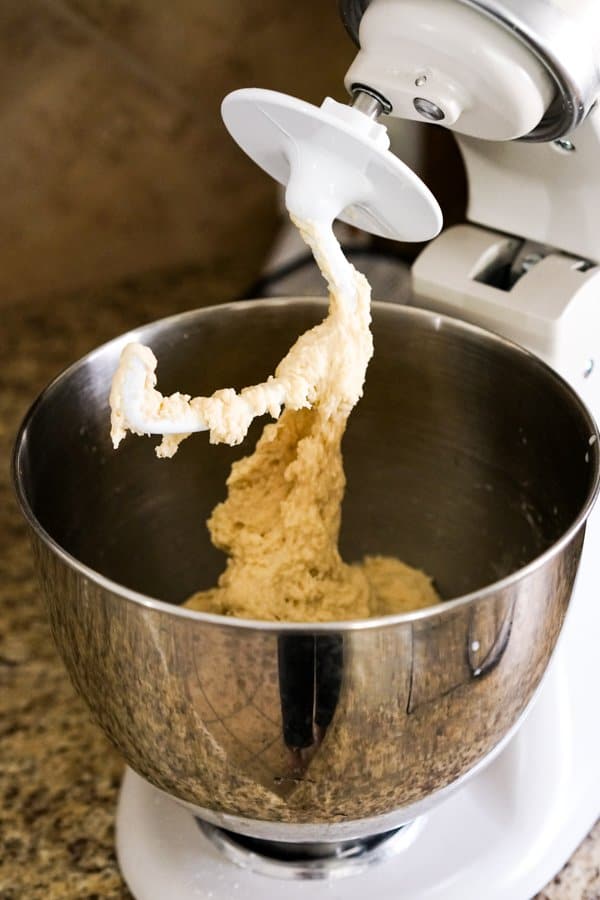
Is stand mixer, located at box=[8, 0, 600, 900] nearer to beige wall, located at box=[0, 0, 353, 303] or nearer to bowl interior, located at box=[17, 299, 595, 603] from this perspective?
bowl interior, located at box=[17, 299, 595, 603]

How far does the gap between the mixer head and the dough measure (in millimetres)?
21

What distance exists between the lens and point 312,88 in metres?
1.12

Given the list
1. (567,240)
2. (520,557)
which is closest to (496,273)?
(567,240)

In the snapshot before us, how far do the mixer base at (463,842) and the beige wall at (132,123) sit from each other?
2.11 feet

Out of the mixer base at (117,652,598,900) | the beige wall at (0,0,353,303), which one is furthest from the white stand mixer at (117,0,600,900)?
the beige wall at (0,0,353,303)

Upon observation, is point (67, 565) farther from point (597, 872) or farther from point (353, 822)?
point (597, 872)

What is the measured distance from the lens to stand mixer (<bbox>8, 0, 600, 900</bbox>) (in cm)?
46

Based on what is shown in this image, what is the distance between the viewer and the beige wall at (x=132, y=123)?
1021 mm

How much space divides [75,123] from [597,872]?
785 millimetres

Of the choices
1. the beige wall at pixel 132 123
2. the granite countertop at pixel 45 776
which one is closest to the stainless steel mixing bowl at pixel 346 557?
the granite countertop at pixel 45 776

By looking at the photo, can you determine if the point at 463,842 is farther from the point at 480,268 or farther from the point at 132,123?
the point at 132,123

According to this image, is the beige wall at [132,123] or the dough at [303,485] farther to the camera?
the beige wall at [132,123]

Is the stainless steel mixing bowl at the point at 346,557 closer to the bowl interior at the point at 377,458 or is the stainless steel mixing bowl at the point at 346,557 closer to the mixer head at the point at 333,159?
the bowl interior at the point at 377,458

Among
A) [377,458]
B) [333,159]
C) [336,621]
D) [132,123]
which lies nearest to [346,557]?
[377,458]
